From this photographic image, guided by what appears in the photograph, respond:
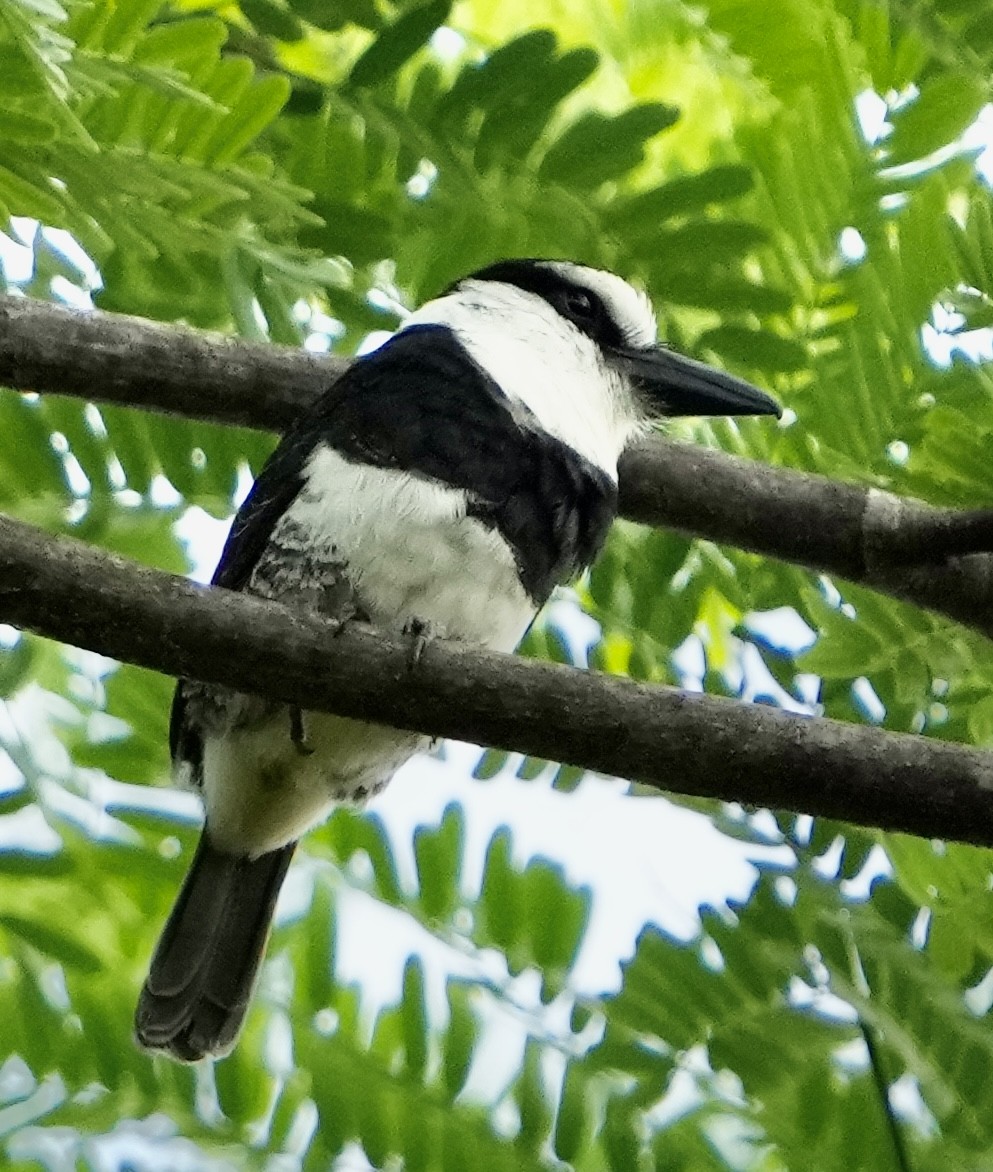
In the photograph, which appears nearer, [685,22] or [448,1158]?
[448,1158]

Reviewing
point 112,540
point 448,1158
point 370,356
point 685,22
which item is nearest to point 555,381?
point 370,356

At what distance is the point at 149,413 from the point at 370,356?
0.19 m

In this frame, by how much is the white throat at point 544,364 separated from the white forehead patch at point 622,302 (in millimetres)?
46

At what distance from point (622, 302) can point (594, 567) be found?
1.17 ft

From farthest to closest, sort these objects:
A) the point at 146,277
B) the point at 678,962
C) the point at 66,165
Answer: the point at 146,277
the point at 678,962
the point at 66,165

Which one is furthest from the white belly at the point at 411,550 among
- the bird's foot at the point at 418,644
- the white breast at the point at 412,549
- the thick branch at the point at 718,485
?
the bird's foot at the point at 418,644

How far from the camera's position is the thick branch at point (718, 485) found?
4.55 ft

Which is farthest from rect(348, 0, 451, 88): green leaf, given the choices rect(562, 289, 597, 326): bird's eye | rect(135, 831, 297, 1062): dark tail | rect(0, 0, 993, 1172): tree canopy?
rect(135, 831, 297, 1062): dark tail

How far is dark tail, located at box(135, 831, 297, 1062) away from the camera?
156 centimetres

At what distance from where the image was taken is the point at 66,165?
1.25 m

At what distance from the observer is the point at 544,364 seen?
5.82 ft

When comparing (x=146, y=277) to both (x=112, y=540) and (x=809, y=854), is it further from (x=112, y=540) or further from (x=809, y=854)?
(x=809, y=854)

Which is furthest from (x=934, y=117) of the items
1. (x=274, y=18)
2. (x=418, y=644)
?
(x=418, y=644)

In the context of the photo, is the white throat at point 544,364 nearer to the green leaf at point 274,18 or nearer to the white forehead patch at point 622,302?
the white forehead patch at point 622,302
